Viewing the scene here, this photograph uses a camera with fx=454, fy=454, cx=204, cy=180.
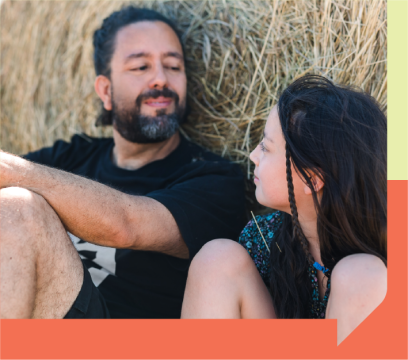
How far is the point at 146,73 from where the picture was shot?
1.95 m

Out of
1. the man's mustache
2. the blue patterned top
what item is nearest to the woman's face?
the blue patterned top

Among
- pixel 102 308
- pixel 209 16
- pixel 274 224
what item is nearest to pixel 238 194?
pixel 274 224

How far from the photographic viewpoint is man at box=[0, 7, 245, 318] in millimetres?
1098

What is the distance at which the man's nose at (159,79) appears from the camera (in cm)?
189

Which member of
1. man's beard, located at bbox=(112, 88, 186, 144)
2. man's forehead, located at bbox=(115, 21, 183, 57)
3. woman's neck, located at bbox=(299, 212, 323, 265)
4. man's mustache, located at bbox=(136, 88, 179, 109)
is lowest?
woman's neck, located at bbox=(299, 212, 323, 265)

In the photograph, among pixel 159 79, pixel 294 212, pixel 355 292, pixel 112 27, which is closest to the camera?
pixel 355 292

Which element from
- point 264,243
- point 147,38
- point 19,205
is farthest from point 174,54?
point 19,205

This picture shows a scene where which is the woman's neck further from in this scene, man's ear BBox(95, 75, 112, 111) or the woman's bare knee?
man's ear BBox(95, 75, 112, 111)

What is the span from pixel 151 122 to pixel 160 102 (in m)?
0.10

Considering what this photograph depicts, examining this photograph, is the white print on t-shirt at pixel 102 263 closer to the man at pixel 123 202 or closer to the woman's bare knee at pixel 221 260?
the man at pixel 123 202

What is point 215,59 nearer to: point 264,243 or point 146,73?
point 146,73

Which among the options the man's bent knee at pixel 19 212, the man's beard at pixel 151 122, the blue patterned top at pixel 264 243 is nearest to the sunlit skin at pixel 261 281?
the blue patterned top at pixel 264 243

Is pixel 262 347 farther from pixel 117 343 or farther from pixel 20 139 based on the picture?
pixel 20 139

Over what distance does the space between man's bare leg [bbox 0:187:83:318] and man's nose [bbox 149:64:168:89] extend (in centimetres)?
88
